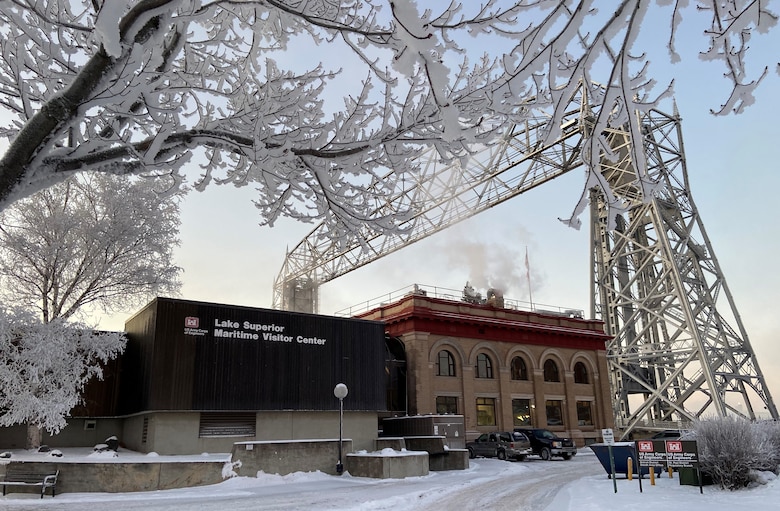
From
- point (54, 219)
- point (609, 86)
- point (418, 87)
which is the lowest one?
point (609, 86)

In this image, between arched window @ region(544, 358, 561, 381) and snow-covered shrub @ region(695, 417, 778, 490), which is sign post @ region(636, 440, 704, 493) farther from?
arched window @ region(544, 358, 561, 381)

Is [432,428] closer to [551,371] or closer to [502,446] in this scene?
[502,446]

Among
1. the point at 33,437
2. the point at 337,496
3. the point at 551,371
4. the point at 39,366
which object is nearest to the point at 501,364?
the point at 551,371

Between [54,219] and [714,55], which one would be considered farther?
[54,219]

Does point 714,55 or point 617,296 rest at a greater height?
point 617,296

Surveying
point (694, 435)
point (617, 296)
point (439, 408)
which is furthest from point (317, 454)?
point (617, 296)

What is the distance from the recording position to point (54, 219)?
72.0ft

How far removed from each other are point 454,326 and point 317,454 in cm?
1694

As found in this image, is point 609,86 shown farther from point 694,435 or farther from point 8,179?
point 694,435

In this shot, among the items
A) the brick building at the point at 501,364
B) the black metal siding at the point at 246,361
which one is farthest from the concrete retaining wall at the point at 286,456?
the brick building at the point at 501,364

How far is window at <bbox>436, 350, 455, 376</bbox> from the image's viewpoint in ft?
115

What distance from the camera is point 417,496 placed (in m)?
16.0

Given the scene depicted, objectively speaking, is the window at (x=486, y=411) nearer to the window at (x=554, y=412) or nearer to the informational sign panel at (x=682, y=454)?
the window at (x=554, y=412)

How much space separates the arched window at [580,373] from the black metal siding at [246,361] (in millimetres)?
19273
